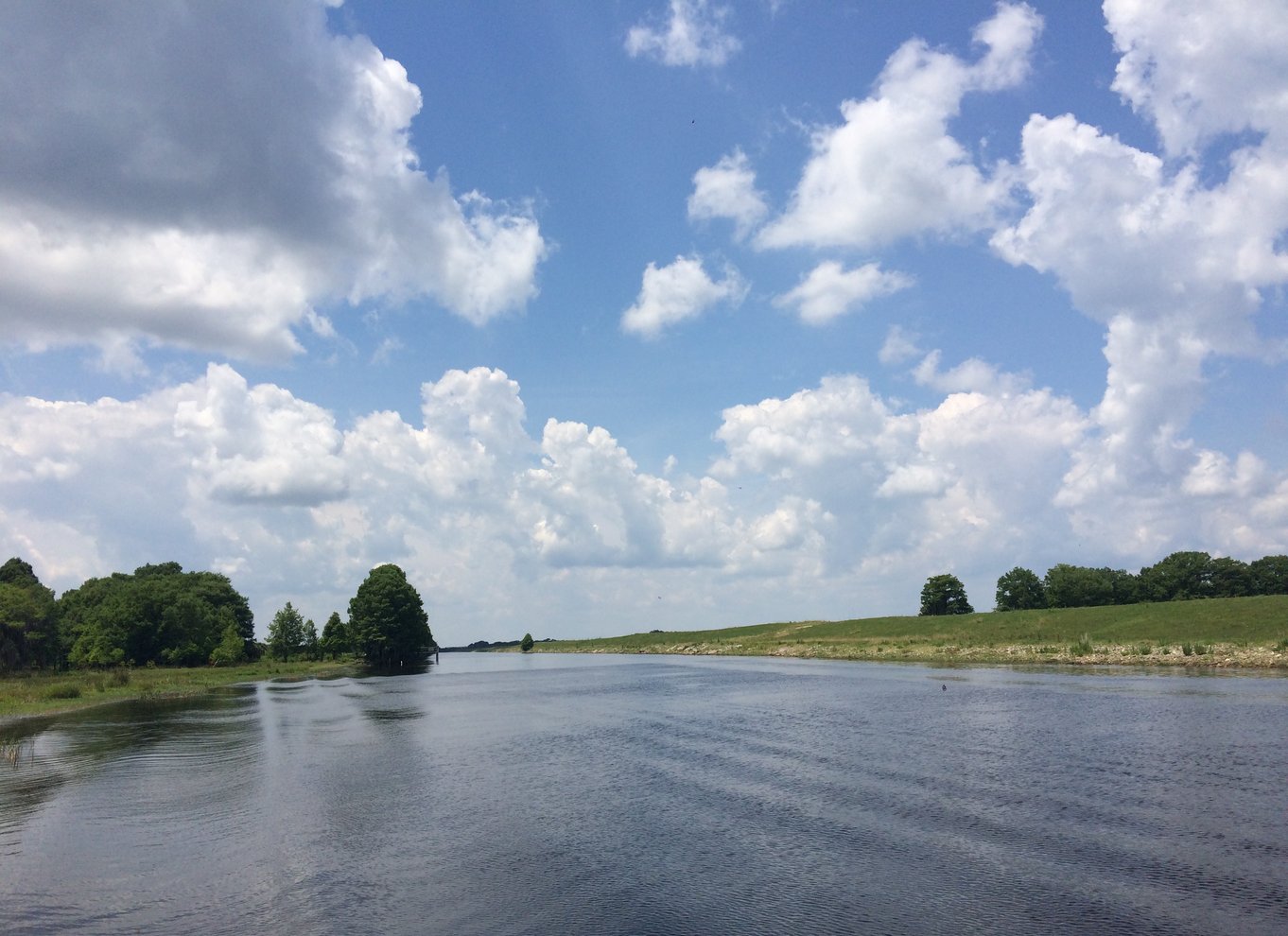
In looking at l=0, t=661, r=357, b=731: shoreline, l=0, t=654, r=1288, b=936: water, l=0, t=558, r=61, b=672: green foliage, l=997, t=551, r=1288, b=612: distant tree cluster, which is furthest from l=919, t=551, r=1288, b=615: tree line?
l=0, t=558, r=61, b=672: green foliage

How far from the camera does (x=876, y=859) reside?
17.8 metres

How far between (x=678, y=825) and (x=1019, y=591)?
152442 millimetres

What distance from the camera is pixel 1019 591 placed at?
508ft

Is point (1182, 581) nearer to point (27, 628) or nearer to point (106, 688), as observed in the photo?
point (106, 688)

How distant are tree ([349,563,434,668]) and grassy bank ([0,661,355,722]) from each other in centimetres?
2821

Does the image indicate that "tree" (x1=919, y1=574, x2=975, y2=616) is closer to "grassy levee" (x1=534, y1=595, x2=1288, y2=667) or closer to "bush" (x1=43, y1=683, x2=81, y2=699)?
"grassy levee" (x1=534, y1=595, x2=1288, y2=667)

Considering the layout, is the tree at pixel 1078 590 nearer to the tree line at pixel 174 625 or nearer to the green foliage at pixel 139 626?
the tree line at pixel 174 625

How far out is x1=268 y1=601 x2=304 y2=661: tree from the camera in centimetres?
14075

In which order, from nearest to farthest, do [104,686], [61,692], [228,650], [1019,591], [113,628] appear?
[61,692] → [104,686] → [113,628] → [228,650] → [1019,591]

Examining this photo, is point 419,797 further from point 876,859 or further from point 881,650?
point 881,650

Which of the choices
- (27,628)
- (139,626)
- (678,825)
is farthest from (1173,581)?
(27,628)

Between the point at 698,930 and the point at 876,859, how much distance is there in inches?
221

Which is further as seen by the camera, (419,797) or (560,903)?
(419,797)

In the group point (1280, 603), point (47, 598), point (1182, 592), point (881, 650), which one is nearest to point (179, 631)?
point (47, 598)
